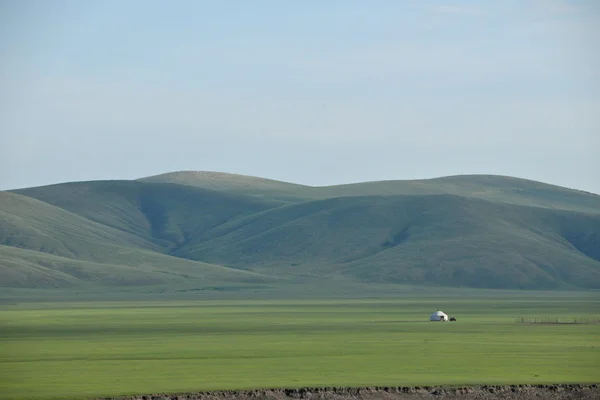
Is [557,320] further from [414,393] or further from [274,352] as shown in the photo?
[414,393]

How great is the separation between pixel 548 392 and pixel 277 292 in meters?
133

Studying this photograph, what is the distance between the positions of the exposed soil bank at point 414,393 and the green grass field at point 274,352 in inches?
54.8

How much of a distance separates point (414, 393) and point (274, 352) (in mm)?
17193

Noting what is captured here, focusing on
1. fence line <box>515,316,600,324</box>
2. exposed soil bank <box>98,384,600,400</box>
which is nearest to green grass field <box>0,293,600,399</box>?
exposed soil bank <box>98,384,600,400</box>

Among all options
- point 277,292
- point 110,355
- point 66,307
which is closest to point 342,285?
point 277,292

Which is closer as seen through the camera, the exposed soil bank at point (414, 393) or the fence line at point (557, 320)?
the exposed soil bank at point (414, 393)

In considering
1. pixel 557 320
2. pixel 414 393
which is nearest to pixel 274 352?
pixel 414 393

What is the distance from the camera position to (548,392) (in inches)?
1831

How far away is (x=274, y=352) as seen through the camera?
62031 mm

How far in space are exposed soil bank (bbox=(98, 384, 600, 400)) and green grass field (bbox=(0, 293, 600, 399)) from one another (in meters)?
1.39

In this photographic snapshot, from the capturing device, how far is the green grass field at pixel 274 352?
159 feet

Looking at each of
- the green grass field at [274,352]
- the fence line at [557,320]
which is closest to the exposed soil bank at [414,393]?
the green grass field at [274,352]

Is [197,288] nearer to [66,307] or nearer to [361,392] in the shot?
[66,307]

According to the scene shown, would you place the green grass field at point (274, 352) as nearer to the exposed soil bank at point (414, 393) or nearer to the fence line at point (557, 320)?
the exposed soil bank at point (414, 393)
